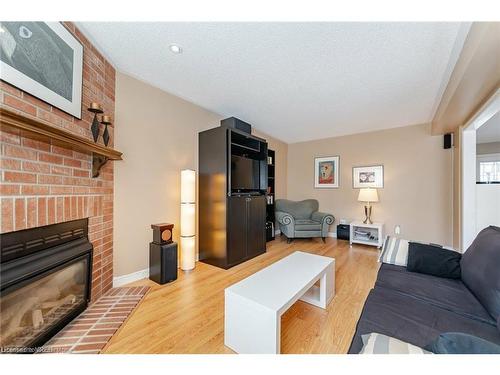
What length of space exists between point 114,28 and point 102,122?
75 cm

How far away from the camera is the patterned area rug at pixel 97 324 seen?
1262mm

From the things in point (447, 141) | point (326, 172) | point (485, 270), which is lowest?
point (485, 270)

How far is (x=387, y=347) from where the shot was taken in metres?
0.77

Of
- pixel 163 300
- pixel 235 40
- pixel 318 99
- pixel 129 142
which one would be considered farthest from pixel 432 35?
pixel 163 300

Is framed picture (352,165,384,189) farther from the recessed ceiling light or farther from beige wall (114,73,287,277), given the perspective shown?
the recessed ceiling light

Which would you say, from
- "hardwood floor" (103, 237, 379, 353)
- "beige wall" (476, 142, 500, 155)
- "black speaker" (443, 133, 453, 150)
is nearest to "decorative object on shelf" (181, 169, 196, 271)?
"hardwood floor" (103, 237, 379, 353)

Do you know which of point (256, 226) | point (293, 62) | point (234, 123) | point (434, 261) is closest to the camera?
point (434, 261)

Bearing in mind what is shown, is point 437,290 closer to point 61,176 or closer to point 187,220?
point 187,220

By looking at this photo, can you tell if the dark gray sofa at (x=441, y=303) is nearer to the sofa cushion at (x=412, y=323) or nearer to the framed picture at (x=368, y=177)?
the sofa cushion at (x=412, y=323)

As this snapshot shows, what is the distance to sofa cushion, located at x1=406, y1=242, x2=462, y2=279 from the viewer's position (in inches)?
61.6

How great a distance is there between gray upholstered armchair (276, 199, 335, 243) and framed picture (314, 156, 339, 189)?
737 mm

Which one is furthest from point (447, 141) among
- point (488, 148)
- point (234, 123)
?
point (234, 123)

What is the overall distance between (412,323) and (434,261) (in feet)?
2.86

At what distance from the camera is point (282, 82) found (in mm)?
2264
